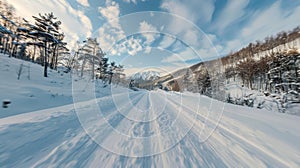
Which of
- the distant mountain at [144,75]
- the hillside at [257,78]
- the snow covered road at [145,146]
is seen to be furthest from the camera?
the hillside at [257,78]

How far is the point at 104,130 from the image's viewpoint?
3.17 meters

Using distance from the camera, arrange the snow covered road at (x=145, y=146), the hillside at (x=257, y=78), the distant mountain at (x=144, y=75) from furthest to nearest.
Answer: the hillside at (x=257, y=78) < the distant mountain at (x=144, y=75) < the snow covered road at (x=145, y=146)

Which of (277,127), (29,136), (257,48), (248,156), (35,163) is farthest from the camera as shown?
(257,48)

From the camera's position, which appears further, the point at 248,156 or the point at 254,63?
the point at 254,63

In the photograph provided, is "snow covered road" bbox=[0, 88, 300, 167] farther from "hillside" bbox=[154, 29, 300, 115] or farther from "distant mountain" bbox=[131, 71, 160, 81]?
"distant mountain" bbox=[131, 71, 160, 81]

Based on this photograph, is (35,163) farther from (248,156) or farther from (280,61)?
(280,61)

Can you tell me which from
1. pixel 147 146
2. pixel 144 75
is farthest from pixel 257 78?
pixel 147 146

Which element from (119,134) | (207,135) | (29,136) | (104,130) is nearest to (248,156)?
(207,135)

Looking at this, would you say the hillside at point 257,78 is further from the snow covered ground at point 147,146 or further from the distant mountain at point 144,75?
the snow covered ground at point 147,146

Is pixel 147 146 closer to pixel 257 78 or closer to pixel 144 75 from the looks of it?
pixel 144 75

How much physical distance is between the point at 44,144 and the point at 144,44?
12.3ft

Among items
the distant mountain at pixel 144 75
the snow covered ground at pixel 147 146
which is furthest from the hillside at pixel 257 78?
the snow covered ground at pixel 147 146

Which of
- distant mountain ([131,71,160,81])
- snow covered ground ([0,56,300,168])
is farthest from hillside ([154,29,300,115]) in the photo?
snow covered ground ([0,56,300,168])

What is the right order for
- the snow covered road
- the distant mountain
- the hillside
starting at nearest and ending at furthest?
the snow covered road < the distant mountain < the hillside
